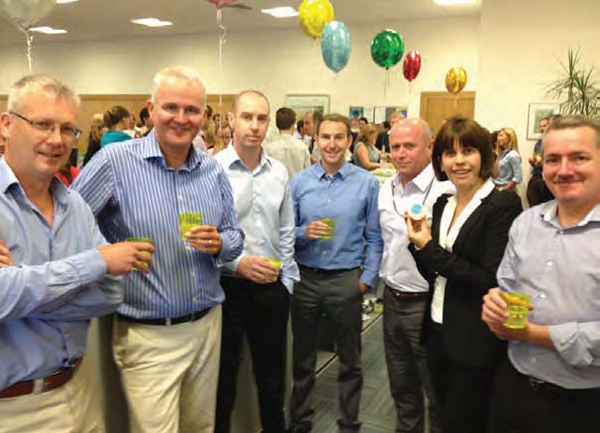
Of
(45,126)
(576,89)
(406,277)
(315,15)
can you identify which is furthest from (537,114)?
(45,126)

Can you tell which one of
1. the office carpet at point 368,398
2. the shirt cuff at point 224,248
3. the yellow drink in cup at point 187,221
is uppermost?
the yellow drink in cup at point 187,221

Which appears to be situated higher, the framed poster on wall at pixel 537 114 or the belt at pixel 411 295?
the framed poster on wall at pixel 537 114

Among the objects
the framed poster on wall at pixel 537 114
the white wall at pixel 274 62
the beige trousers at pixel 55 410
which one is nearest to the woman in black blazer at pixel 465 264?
the beige trousers at pixel 55 410

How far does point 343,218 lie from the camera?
8.52 feet

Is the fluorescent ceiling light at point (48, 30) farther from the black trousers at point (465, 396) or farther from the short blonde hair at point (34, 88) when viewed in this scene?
the black trousers at point (465, 396)

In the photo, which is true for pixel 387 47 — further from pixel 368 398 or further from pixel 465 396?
pixel 465 396

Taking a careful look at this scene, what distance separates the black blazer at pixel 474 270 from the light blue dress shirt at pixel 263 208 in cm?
75

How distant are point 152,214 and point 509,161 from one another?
18.9ft

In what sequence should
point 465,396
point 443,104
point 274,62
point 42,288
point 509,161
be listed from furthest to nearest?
point 274,62 < point 443,104 < point 509,161 < point 465,396 < point 42,288

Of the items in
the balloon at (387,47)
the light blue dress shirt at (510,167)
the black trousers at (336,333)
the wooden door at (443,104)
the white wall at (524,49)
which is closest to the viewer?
the black trousers at (336,333)

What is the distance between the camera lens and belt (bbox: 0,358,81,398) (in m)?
1.31

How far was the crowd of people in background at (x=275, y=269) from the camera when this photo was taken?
1353 mm

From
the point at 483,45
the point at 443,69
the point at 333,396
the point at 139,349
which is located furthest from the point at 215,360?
the point at 443,69

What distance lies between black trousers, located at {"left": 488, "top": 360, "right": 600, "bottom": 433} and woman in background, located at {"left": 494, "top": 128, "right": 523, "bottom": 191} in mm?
5226
